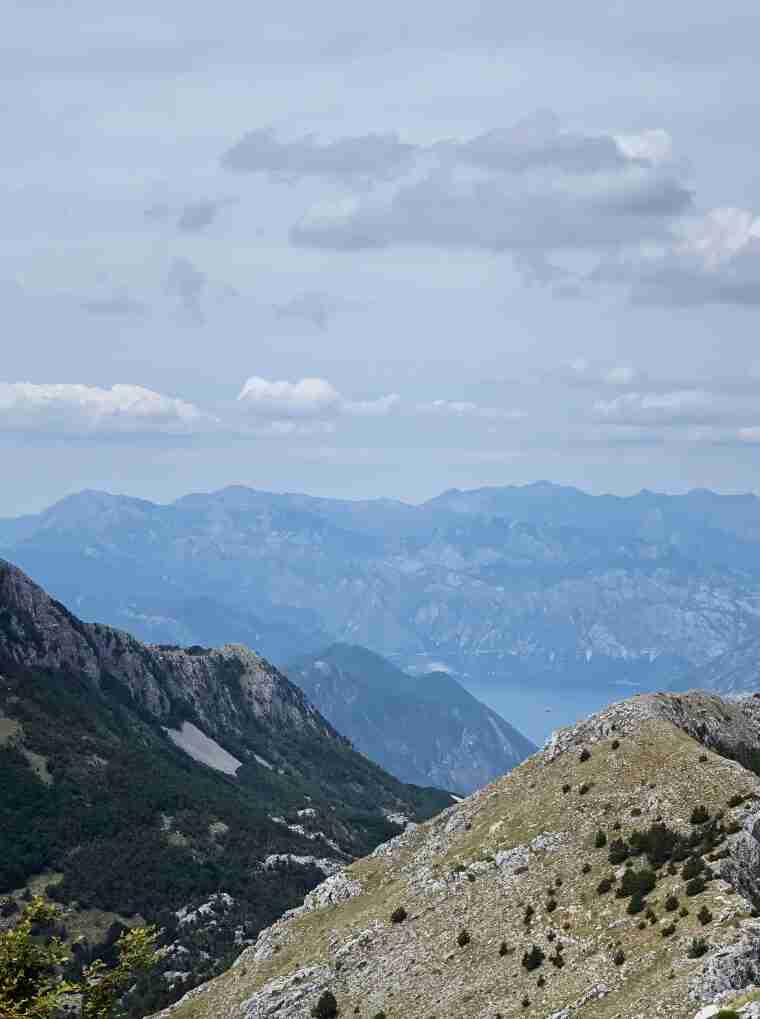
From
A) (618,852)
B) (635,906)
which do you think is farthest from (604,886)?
(635,906)

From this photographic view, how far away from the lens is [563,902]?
6850 centimetres

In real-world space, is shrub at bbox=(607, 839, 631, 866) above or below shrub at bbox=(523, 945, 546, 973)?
above

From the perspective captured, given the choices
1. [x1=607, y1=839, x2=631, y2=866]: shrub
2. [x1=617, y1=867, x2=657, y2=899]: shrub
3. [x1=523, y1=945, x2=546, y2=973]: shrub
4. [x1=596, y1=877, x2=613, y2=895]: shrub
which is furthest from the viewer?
[x1=607, y1=839, x2=631, y2=866]: shrub

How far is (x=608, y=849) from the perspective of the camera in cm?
7238

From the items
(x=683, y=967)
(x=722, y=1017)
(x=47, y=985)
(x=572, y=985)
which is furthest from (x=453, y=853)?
(x=722, y=1017)

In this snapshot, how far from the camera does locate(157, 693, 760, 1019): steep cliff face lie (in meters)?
56.7

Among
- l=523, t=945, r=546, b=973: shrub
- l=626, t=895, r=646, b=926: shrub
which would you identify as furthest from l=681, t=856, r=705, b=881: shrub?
l=523, t=945, r=546, b=973: shrub

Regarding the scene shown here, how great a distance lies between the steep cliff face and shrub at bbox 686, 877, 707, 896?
0.24 feet

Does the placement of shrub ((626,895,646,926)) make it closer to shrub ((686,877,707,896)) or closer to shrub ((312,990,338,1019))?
shrub ((686,877,707,896))

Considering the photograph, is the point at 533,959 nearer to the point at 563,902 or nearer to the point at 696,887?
the point at 563,902

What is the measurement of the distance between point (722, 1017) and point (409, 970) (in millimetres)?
35737

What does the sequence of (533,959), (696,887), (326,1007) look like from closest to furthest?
(696,887)
(533,959)
(326,1007)

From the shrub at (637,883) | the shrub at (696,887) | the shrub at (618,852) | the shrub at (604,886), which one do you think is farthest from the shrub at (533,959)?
the shrub at (696,887)

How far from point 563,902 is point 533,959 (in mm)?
5888
